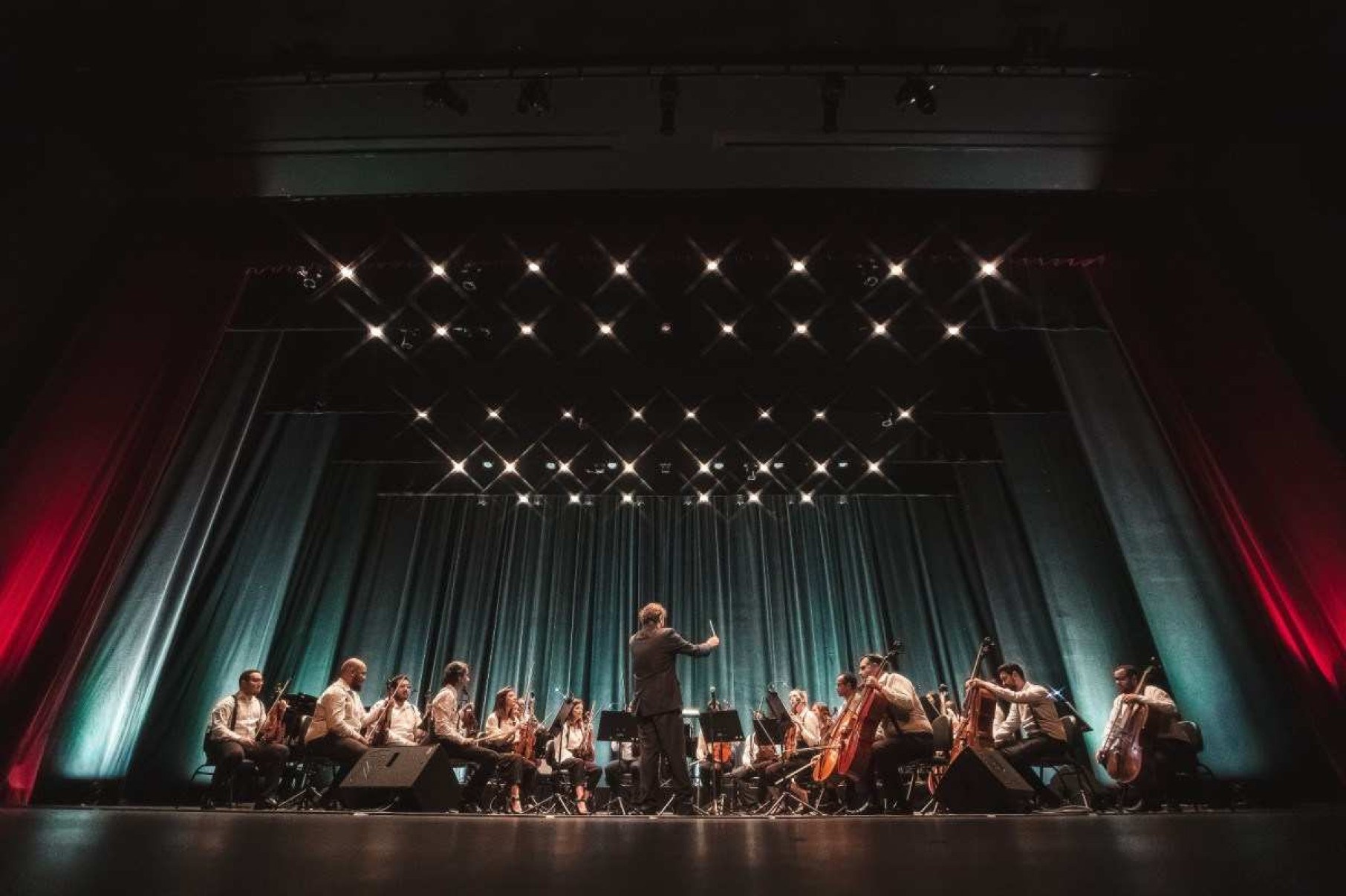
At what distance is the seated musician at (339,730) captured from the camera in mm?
4895

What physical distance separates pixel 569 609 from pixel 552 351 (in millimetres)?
4199

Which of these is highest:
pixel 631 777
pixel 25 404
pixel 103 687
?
pixel 25 404

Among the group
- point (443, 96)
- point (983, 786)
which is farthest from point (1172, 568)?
point (443, 96)

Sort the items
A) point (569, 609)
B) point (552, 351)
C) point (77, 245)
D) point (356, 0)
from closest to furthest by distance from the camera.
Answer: point (356, 0), point (77, 245), point (552, 351), point (569, 609)

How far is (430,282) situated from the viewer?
20.3ft

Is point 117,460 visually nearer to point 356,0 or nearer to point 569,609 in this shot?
point 356,0

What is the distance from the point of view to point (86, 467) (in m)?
4.48

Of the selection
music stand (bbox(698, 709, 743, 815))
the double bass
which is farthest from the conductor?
the double bass

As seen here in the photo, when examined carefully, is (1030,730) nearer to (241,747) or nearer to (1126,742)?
(1126,742)

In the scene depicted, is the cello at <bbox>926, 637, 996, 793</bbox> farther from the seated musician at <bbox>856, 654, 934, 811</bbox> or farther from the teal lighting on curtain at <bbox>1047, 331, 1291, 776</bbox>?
the teal lighting on curtain at <bbox>1047, 331, 1291, 776</bbox>

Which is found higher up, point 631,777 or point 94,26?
point 94,26

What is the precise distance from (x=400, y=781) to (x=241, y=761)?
7.46 feet

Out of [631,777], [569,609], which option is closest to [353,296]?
[569,609]

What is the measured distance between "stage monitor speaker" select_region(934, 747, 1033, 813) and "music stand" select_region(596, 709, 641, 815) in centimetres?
266
